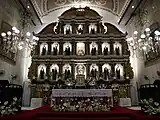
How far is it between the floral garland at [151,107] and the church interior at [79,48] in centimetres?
297

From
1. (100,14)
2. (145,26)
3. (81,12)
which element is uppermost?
(100,14)

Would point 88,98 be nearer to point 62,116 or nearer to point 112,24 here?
point 62,116

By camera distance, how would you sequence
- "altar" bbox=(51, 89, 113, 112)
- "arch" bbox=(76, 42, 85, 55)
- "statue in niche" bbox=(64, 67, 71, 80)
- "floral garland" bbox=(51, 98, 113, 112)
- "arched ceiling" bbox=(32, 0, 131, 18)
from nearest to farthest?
"floral garland" bbox=(51, 98, 113, 112)
"altar" bbox=(51, 89, 113, 112)
"statue in niche" bbox=(64, 67, 71, 80)
"arch" bbox=(76, 42, 85, 55)
"arched ceiling" bbox=(32, 0, 131, 18)

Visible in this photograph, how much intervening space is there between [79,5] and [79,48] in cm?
358

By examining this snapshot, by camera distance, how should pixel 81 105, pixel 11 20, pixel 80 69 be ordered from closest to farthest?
pixel 81 105
pixel 11 20
pixel 80 69

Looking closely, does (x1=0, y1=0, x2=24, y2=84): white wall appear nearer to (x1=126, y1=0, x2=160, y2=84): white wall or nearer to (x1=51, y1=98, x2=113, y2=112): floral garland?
(x1=51, y1=98, x2=113, y2=112): floral garland

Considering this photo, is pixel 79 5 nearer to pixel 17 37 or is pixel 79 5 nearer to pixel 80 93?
pixel 17 37

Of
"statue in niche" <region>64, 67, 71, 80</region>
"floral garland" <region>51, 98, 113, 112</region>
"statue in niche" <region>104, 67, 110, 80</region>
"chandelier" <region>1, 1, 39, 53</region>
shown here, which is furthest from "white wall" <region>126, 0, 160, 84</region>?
"chandelier" <region>1, 1, 39, 53</region>

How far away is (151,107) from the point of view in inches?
184

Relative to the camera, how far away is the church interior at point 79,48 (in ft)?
26.4

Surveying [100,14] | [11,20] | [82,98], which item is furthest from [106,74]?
[11,20]

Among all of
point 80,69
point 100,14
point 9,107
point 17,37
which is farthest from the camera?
point 100,14

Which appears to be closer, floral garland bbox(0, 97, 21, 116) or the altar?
floral garland bbox(0, 97, 21, 116)

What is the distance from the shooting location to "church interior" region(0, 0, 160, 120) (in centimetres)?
804
